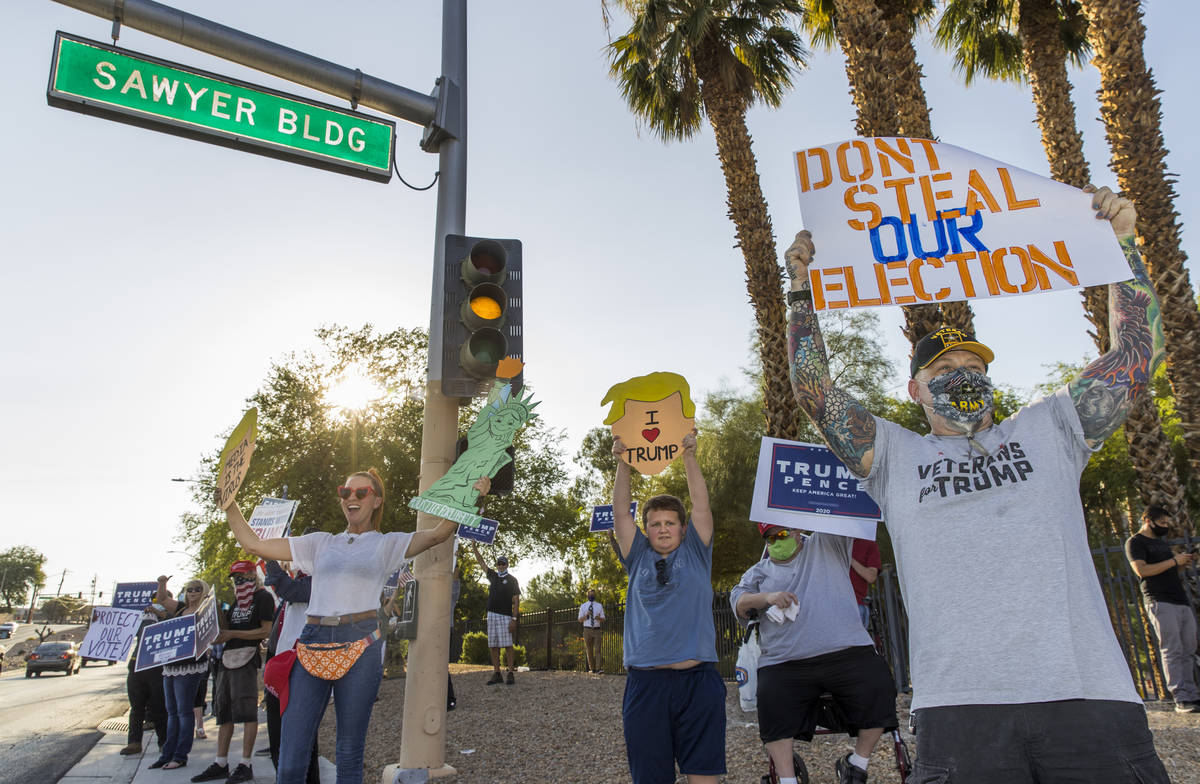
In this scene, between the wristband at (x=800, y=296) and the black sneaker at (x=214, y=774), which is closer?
the wristband at (x=800, y=296)

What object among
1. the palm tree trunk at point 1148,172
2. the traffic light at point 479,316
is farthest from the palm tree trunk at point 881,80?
the traffic light at point 479,316

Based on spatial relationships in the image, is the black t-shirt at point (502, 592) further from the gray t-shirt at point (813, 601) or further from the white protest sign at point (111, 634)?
the gray t-shirt at point (813, 601)

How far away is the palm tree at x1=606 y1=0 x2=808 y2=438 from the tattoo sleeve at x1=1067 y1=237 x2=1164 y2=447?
868 cm

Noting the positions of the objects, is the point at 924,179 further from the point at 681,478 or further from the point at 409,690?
the point at 681,478

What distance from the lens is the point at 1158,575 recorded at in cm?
729

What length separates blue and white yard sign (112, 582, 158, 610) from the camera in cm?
1042

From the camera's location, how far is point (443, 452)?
5414mm

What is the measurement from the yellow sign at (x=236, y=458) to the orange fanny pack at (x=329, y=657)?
819 millimetres

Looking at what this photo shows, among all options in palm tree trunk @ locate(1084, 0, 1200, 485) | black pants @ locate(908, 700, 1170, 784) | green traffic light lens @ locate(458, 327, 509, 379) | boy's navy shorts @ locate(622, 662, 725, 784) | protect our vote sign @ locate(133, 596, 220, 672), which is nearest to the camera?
black pants @ locate(908, 700, 1170, 784)

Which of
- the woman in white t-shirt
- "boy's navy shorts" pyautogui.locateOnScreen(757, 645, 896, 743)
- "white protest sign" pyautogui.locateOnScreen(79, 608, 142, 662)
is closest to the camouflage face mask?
"boy's navy shorts" pyautogui.locateOnScreen(757, 645, 896, 743)

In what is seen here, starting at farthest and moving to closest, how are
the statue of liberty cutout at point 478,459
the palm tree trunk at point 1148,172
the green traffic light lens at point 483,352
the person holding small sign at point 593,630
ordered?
the person holding small sign at point 593,630
the palm tree trunk at point 1148,172
the green traffic light lens at point 483,352
the statue of liberty cutout at point 478,459

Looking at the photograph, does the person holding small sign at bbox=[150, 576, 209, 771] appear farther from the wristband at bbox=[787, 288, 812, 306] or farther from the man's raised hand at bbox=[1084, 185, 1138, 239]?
the man's raised hand at bbox=[1084, 185, 1138, 239]

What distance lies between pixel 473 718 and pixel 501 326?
19.8ft

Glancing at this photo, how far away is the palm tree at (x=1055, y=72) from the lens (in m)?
10.0
